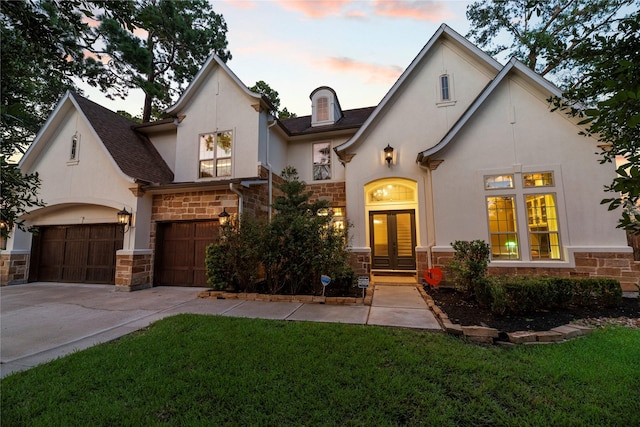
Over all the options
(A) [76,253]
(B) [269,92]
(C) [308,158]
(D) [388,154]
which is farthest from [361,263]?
(B) [269,92]

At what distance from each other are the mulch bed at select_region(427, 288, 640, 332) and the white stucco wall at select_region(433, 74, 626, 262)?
219 cm

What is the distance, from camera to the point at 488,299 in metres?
5.19

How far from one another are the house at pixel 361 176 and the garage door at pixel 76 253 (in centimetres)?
5

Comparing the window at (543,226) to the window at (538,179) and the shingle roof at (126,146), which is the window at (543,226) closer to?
the window at (538,179)

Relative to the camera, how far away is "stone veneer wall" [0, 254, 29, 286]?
951 cm

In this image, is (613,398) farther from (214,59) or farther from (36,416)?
(214,59)

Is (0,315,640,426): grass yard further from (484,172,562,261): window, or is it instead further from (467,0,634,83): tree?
(467,0,634,83): tree

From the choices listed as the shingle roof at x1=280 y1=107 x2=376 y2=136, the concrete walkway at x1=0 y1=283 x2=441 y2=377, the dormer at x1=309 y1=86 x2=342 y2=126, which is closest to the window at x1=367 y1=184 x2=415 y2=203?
the shingle roof at x1=280 y1=107 x2=376 y2=136

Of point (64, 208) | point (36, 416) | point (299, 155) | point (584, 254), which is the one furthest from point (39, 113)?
point (584, 254)

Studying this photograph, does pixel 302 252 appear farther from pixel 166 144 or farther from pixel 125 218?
pixel 166 144

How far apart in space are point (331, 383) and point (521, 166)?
7.86m

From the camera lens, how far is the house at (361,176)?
23.8 ft

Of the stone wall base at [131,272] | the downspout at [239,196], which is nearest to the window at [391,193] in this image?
the downspout at [239,196]

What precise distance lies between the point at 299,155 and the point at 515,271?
8621 mm
